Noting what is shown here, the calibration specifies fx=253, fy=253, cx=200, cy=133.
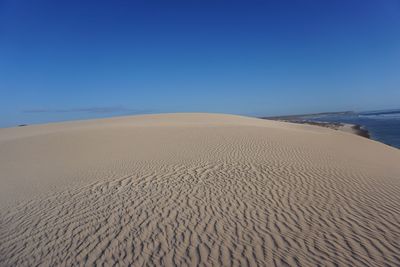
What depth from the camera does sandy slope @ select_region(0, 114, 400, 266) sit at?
5277 millimetres

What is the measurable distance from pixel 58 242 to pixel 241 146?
1203 centimetres

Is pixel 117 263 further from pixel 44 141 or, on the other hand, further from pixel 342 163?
pixel 44 141

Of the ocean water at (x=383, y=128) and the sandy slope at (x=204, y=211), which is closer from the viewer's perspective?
the sandy slope at (x=204, y=211)

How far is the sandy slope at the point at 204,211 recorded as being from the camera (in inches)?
208

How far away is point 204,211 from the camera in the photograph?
7.09 m

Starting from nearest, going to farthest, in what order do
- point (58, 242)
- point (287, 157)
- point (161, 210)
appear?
point (58, 242) < point (161, 210) < point (287, 157)

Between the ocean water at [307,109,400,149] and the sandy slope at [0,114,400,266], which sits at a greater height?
the sandy slope at [0,114,400,266]

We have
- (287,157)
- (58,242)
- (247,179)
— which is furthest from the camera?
(287,157)

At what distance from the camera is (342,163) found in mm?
12617

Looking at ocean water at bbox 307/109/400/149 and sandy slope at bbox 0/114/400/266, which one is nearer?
sandy slope at bbox 0/114/400/266

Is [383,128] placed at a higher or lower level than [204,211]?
lower

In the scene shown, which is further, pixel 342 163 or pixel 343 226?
pixel 342 163

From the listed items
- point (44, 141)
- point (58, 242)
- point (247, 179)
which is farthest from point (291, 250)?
point (44, 141)

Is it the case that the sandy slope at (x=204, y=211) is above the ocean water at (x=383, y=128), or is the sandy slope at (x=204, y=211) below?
above
